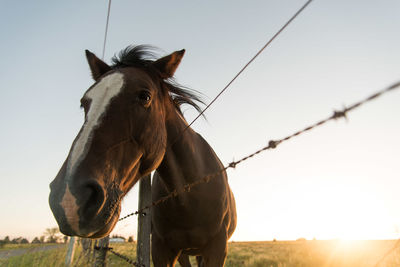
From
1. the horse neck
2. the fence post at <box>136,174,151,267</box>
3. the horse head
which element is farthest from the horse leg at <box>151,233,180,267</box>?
the horse head

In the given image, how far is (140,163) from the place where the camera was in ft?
6.91

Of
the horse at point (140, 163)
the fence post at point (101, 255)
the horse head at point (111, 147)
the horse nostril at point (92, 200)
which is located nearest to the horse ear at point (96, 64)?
the horse at point (140, 163)

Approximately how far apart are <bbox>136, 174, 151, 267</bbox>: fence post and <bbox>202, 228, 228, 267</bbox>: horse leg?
2.28 feet

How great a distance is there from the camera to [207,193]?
9.40 ft

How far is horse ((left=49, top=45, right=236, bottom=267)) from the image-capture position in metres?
1.42

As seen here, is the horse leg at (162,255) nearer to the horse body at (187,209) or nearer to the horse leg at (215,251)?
the horse body at (187,209)

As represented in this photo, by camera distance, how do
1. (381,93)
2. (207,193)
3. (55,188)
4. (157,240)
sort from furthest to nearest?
(157,240), (207,193), (55,188), (381,93)

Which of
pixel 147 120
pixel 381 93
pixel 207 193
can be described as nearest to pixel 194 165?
pixel 207 193

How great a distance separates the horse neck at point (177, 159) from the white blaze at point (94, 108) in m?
0.88

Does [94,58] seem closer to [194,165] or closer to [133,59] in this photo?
[133,59]

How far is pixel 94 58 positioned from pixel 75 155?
1.62 meters

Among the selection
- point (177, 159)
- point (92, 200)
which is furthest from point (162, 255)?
point (92, 200)

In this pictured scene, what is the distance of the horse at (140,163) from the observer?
142cm

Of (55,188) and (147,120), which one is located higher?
(147,120)
